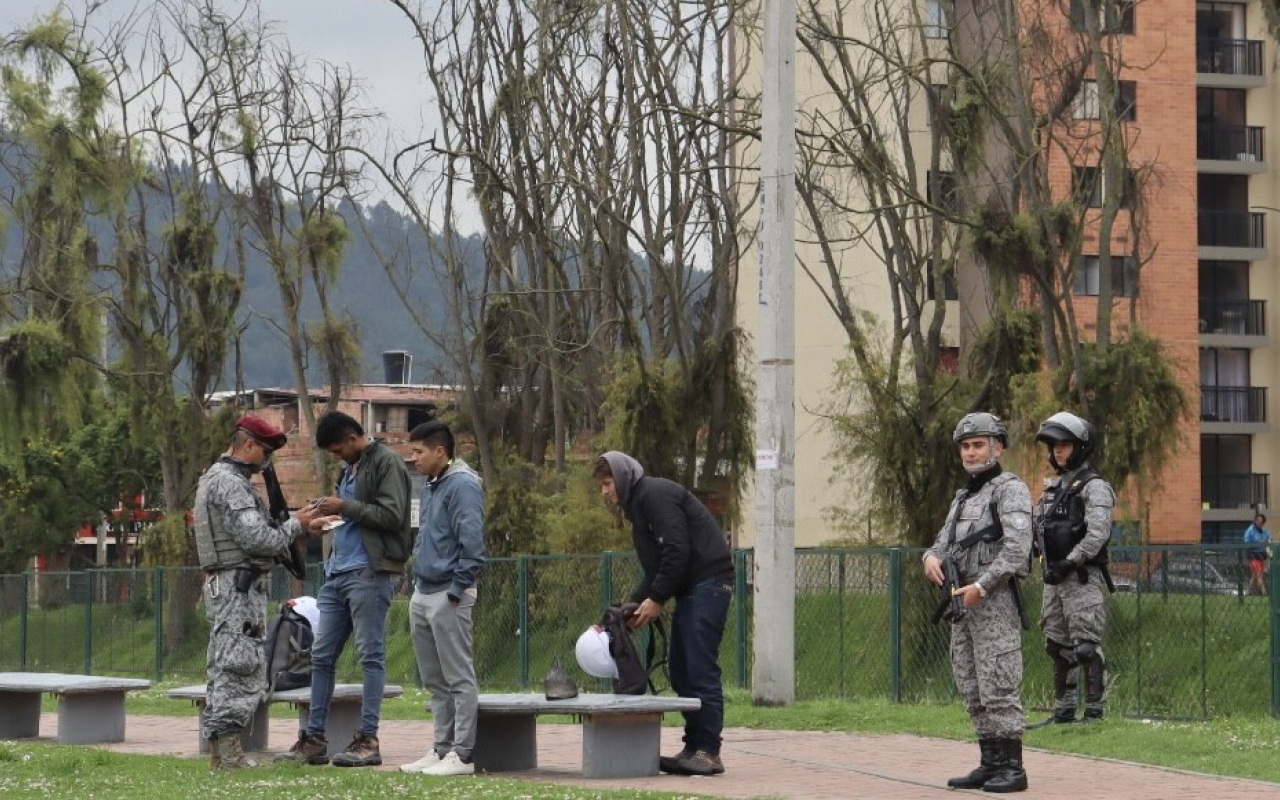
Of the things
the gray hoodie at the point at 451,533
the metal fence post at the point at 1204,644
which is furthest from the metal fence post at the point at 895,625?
the gray hoodie at the point at 451,533

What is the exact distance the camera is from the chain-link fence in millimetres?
16656

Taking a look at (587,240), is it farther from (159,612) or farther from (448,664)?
(448,664)

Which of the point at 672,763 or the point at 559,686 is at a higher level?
the point at 559,686

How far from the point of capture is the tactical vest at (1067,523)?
14047mm

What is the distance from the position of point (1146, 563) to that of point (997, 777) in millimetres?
6277

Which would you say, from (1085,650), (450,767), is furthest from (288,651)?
(1085,650)

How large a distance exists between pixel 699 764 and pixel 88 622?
23189 mm

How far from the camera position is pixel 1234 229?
6147cm

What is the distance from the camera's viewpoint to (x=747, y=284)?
5238 cm

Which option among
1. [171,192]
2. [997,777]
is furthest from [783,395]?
[171,192]

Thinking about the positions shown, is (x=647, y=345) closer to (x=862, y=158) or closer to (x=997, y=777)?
(x=862, y=158)

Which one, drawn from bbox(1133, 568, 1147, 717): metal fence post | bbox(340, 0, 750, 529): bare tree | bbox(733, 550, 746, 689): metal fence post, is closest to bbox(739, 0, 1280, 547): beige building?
bbox(340, 0, 750, 529): bare tree

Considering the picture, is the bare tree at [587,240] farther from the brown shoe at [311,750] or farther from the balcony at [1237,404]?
the balcony at [1237,404]

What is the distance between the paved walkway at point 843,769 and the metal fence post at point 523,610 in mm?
7463
